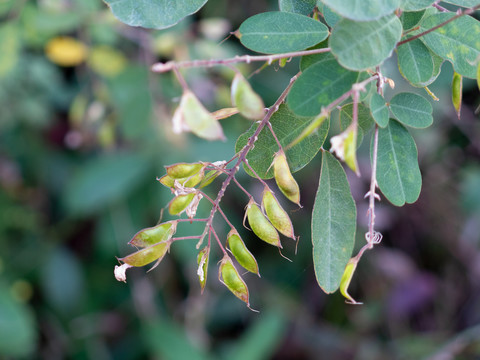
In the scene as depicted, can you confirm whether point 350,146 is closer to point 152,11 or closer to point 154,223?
point 152,11

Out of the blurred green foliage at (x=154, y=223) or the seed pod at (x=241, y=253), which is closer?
the seed pod at (x=241, y=253)

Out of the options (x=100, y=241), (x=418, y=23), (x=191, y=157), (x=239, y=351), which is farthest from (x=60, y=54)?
(x=418, y=23)

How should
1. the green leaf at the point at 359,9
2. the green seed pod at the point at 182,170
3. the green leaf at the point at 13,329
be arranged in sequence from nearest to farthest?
the green leaf at the point at 359,9
the green seed pod at the point at 182,170
the green leaf at the point at 13,329

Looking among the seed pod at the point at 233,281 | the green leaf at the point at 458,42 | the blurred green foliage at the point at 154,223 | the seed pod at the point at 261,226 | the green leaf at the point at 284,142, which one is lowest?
the blurred green foliage at the point at 154,223

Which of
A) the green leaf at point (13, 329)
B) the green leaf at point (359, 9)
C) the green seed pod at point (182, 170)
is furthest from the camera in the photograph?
the green leaf at point (13, 329)

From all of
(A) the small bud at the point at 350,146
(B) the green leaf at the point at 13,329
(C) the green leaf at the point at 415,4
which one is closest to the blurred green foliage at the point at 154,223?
(B) the green leaf at the point at 13,329

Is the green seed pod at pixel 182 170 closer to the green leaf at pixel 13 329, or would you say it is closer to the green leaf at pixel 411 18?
the green leaf at pixel 411 18

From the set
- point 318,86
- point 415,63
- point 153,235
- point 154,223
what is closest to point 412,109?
point 415,63
